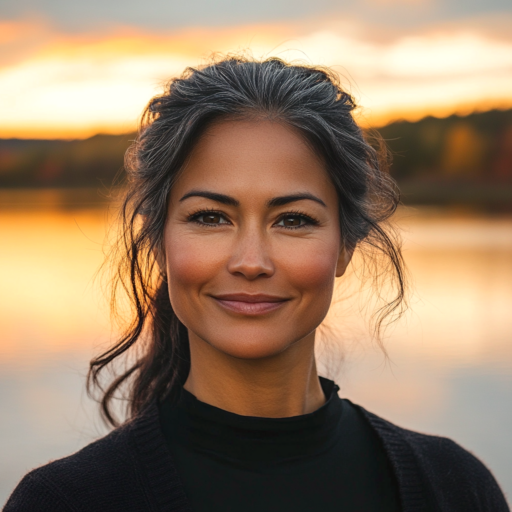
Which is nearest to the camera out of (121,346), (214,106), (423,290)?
(214,106)

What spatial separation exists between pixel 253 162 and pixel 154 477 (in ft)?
2.62

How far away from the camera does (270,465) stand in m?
1.72

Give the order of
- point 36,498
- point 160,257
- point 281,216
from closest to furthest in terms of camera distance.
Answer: point 36,498 → point 281,216 → point 160,257

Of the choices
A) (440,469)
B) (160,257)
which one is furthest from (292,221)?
(440,469)

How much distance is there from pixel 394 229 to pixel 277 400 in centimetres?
75

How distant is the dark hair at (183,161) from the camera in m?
1.75

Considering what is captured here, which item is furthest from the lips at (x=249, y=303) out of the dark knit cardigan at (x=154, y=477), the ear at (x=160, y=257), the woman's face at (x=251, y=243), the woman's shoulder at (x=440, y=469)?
the woman's shoulder at (x=440, y=469)

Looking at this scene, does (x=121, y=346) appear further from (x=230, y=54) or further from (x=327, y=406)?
(x=230, y=54)

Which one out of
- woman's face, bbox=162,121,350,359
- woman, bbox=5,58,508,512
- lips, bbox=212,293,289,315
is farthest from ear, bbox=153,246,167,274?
lips, bbox=212,293,289,315

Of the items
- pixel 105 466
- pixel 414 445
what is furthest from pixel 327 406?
pixel 105 466

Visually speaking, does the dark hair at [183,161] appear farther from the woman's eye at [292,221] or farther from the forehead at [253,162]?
the woman's eye at [292,221]

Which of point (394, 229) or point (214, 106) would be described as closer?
point (214, 106)

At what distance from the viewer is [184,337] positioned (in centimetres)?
208

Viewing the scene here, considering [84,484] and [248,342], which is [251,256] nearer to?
[248,342]
